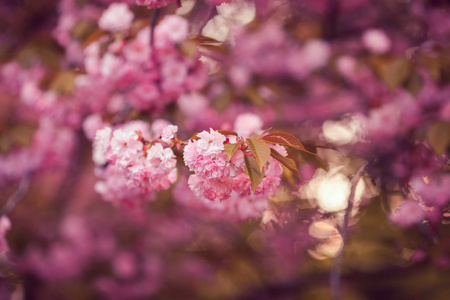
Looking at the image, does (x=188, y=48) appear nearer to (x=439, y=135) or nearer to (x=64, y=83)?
(x=64, y=83)

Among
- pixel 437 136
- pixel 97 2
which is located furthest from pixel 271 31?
pixel 437 136

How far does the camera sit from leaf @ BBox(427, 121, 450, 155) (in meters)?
1.53

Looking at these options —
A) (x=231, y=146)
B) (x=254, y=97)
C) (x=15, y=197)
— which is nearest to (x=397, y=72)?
(x=254, y=97)

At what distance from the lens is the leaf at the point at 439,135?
1530 millimetres

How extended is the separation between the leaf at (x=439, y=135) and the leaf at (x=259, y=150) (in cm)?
99

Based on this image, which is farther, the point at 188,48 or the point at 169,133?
the point at 188,48

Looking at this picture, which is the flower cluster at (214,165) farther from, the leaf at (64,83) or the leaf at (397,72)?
the leaf at (64,83)

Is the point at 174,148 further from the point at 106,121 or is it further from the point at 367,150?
the point at 367,150

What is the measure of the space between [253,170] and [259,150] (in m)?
0.07

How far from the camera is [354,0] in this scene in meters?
2.86

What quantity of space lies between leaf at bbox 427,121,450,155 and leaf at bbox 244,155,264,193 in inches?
38.2

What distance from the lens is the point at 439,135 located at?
1558mm

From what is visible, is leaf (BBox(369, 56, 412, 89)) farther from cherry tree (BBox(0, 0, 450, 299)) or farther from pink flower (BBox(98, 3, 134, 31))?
pink flower (BBox(98, 3, 134, 31))

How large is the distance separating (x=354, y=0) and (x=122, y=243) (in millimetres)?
2796
